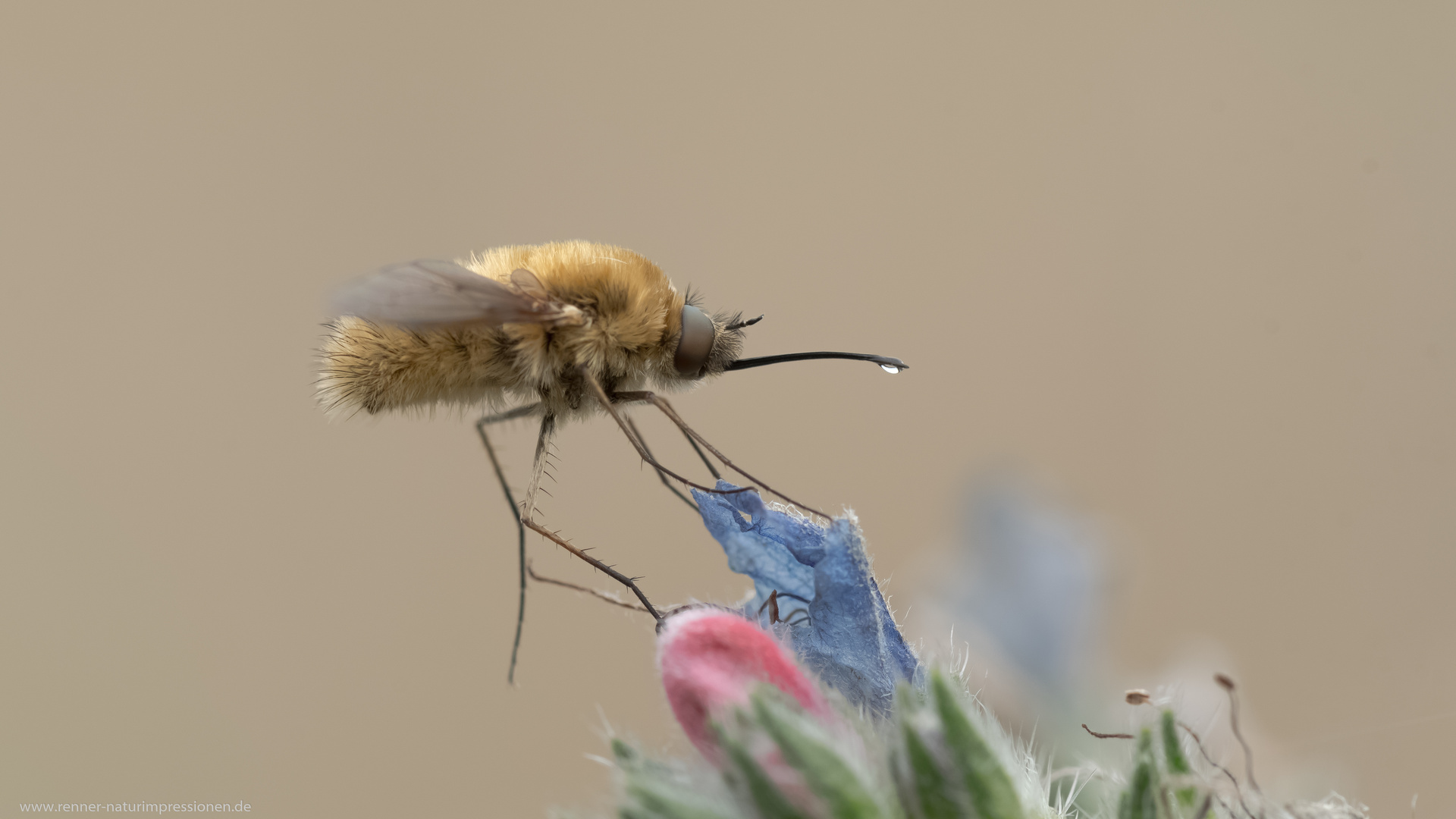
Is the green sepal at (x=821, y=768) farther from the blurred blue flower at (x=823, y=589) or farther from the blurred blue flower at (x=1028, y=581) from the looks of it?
the blurred blue flower at (x=1028, y=581)

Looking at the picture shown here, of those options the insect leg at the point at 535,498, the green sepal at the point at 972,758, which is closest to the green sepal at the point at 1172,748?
the green sepal at the point at 972,758

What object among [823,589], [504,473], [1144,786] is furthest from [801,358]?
[1144,786]

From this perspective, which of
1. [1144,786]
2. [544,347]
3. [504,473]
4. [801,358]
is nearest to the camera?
[1144,786]

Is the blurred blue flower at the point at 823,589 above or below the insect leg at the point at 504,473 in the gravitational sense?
below

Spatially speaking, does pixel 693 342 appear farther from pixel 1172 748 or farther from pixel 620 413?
pixel 1172 748

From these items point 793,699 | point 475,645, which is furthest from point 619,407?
point 475,645

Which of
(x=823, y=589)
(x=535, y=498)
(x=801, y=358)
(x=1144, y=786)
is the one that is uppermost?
(x=801, y=358)
